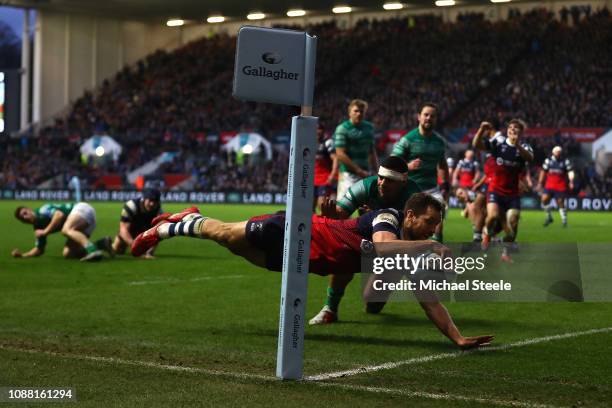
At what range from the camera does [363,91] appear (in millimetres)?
53969

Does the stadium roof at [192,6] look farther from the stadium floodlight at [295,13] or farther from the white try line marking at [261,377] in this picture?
the white try line marking at [261,377]

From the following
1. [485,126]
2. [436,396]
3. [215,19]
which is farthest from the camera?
[215,19]

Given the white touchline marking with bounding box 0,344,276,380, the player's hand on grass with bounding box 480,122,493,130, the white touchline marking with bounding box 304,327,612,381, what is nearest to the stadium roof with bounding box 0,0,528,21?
the player's hand on grass with bounding box 480,122,493,130

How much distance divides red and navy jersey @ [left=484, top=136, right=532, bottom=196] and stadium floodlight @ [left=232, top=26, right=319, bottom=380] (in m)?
9.63

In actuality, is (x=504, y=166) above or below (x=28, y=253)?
above

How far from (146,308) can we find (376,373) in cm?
420

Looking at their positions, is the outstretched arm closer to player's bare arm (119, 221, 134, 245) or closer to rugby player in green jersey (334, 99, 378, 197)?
rugby player in green jersey (334, 99, 378, 197)

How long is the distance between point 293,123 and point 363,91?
47.8m

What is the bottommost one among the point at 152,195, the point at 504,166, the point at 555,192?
the point at 555,192

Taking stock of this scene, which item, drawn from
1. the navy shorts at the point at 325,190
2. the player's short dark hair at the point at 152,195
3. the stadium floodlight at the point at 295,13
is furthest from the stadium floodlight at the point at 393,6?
the player's short dark hair at the point at 152,195

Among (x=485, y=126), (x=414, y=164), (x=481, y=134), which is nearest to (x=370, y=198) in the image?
(x=414, y=164)

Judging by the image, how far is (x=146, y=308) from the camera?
417 inches

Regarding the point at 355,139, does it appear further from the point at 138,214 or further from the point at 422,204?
the point at 422,204

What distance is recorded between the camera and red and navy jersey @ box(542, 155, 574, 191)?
29.3 metres
